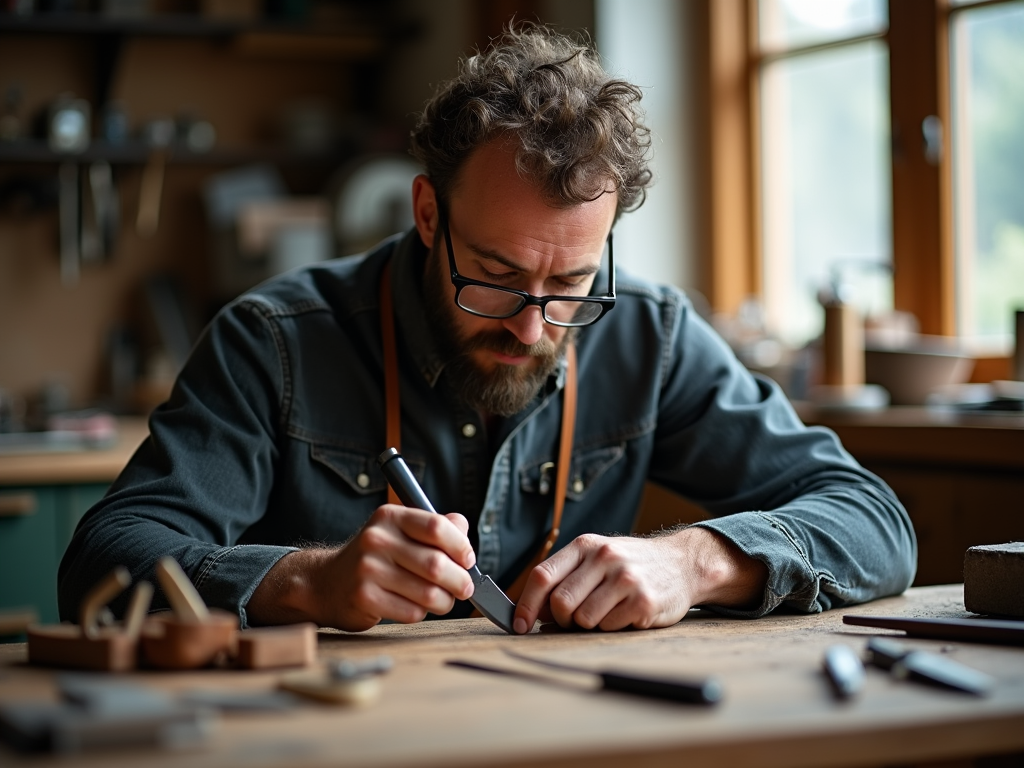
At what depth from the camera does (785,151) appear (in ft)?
11.2

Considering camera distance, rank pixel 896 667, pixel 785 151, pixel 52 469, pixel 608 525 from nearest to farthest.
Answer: pixel 896 667, pixel 608 525, pixel 52 469, pixel 785 151

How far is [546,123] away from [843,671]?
2.71 feet

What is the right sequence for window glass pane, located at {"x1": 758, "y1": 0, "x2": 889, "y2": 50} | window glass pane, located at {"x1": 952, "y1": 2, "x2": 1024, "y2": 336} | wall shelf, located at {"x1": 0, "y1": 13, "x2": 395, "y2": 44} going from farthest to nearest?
wall shelf, located at {"x1": 0, "y1": 13, "x2": 395, "y2": 44}
window glass pane, located at {"x1": 758, "y1": 0, "x2": 889, "y2": 50}
window glass pane, located at {"x1": 952, "y1": 2, "x2": 1024, "y2": 336}

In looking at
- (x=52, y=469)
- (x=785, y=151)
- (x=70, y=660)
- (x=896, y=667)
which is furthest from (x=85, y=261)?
(x=896, y=667)

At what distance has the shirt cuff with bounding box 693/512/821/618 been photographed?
1382mm

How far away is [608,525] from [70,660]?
94cm

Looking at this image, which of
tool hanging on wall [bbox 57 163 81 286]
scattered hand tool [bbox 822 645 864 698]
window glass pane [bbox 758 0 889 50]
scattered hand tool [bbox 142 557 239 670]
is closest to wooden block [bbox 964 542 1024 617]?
scattered hand tool [bbox 822 645 864 698]

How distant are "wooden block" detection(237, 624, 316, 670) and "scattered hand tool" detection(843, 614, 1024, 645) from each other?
1.91ft

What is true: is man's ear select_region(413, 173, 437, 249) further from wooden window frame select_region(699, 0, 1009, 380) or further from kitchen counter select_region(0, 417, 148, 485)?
wooden window frame select_region(699, 0, 1009, 380)

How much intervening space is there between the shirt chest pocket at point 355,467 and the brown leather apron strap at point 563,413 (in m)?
0.03

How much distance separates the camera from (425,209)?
68.0 inches

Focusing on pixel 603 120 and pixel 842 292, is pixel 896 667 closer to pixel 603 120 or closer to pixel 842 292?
pixel 603 120

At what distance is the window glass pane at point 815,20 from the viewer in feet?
9.86

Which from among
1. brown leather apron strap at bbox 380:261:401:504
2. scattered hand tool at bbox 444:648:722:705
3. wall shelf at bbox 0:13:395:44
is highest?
wall shelf at bbox 0:13:395:44
